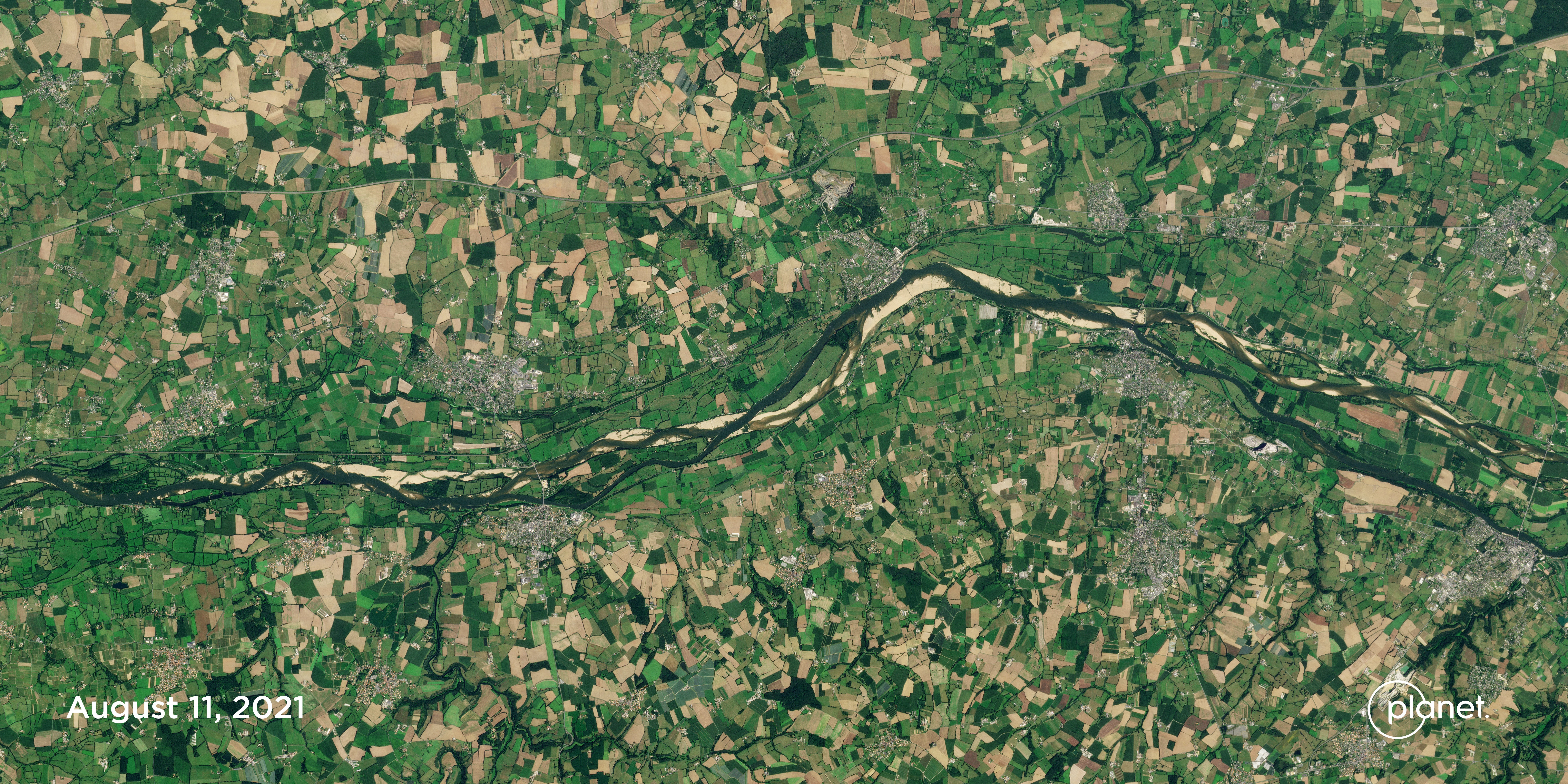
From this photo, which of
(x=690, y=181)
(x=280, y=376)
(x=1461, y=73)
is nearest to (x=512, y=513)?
(x=280, y=376)

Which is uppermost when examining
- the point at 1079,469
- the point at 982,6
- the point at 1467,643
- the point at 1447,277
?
the point at 982,6

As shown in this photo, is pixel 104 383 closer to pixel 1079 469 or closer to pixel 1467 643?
pixel 1079 469

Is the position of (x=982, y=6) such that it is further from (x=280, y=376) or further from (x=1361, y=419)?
(x=280, y=376)

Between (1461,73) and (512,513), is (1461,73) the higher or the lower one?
the higher one

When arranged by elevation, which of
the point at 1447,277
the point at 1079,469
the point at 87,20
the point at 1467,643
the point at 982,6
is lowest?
the point at 1467,643

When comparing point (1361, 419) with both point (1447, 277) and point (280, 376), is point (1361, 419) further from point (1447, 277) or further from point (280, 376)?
point (280, 376)

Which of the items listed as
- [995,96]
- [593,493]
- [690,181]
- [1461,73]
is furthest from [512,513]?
[1461,73]

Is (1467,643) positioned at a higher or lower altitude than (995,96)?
lower

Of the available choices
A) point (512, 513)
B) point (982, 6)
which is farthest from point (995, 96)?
point (512, 513)
